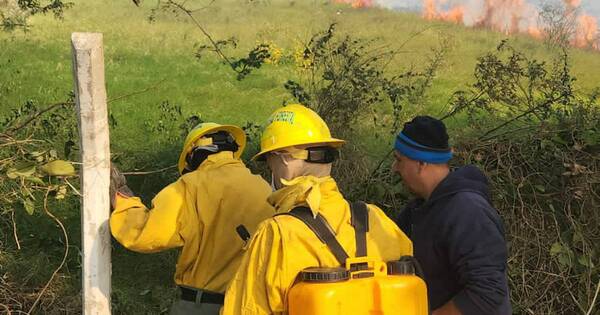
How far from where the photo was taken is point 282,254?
8.16ft

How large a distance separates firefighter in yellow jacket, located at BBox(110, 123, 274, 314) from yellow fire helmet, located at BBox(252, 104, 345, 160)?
54 centimetres

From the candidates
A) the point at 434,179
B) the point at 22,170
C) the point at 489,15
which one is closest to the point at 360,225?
the point at 434,179

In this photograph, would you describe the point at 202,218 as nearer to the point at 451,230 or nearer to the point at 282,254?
the point at 282,254

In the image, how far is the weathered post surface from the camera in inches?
131

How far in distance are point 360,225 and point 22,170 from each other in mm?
2028

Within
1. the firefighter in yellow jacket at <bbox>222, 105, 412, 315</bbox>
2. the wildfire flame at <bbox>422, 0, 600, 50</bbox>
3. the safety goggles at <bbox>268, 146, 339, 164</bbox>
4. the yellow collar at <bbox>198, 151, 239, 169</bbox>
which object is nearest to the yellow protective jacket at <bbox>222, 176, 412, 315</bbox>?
the firefighter in yellow jacket at <bbox>222, 105, 412, 315</bbox>

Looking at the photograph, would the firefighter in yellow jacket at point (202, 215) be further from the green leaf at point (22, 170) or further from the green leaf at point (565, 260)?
the green leaf at point (565, 260)

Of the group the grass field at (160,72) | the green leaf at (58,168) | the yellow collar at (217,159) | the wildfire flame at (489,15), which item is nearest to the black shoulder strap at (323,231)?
the yellow collar at (217,159)

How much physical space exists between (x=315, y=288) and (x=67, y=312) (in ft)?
10.9

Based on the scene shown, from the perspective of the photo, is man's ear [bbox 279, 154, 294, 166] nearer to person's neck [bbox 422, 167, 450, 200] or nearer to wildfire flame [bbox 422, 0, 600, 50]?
person's neck [bbox 422, 167, 450, 200]

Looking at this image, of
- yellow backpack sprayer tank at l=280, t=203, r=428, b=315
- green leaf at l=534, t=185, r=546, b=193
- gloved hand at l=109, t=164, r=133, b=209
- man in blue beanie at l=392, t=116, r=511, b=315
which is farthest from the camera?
green leaf at l=534, t=185, r=546, b=193

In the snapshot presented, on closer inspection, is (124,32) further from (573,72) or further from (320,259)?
(320,259)

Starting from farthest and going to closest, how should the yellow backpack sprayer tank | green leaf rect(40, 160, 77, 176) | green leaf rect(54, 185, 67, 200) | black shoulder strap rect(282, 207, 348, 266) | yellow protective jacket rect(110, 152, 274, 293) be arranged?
green leaf rect(54, 185, 67, 200)
green leaf rect(40, 160, 77, 176)
yellow protective jacket rect(110, 152, 274, 293)
black shoulder strap rect(282, 207, 348, 266)
the yellow backpack sprayer tank

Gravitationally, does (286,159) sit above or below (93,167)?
above
